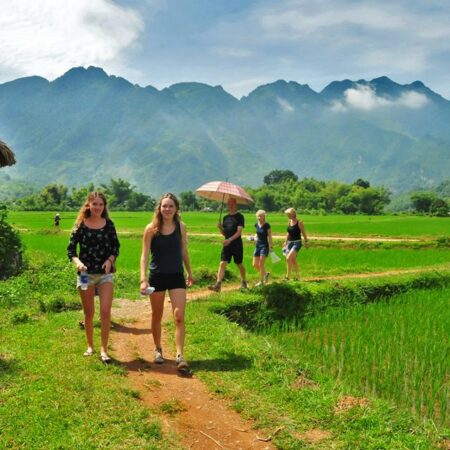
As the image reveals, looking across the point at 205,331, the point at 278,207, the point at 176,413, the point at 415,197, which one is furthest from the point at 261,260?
the point at 278,207

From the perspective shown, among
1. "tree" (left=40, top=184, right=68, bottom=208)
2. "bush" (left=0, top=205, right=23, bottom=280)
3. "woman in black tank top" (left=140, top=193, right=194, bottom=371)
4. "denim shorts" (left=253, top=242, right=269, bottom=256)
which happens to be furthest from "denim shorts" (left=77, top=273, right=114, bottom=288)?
"tree" (left=40, top=184, right=68, bottom=208)

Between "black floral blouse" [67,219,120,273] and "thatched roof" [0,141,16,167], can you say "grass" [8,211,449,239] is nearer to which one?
"thatched roof" [0,141,16,167]

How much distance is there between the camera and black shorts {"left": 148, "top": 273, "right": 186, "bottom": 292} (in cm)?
598

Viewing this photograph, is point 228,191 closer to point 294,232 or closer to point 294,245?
point 294,232

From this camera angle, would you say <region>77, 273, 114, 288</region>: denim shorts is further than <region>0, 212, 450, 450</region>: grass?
Yes

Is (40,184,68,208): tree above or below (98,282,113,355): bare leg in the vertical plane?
above

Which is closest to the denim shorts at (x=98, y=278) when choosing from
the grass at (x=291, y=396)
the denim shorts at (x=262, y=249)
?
the grass at (x=291, y=396)

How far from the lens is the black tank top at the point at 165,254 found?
598 centimetres

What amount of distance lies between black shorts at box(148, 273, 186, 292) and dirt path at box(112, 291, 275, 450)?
1.00 m

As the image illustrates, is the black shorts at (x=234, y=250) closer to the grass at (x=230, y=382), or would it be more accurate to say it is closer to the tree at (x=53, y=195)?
the grass at (x=230, y=382)

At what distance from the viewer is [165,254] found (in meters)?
5.99

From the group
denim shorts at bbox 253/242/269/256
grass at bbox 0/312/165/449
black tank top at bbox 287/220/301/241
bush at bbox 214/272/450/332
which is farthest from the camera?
black tank top at bbox 287/220/301/241

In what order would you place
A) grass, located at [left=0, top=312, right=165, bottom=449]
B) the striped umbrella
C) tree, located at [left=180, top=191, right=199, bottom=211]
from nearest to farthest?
grass, located at [left=0, top=312, right=165, bottom=449] → the striped umbrella → tree, located at [left=180, top=191, right=199, bottom=211]

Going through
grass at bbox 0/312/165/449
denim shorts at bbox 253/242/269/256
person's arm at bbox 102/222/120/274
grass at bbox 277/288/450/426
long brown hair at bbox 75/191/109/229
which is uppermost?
long brown hair at bbox 75/191/109/229
